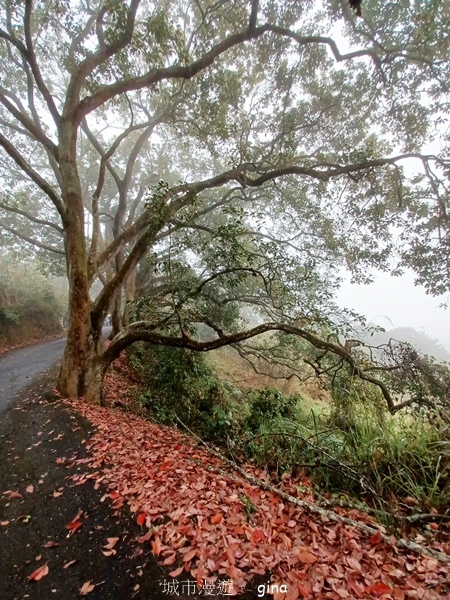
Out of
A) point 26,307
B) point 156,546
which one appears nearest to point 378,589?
point 156,546

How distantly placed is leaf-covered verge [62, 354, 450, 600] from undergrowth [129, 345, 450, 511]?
34 centimetres

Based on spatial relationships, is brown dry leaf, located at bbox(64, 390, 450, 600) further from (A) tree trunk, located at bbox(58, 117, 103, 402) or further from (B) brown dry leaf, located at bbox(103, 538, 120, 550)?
(A) tree trunk, located at bbox(58, 117, 103, 402)

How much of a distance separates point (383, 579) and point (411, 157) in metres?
7.21

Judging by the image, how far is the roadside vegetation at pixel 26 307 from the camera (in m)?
11.4

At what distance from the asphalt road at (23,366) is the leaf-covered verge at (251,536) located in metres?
4.35

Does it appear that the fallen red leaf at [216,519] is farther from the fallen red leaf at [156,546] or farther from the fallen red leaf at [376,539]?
the fallen red leaf at [376,539]

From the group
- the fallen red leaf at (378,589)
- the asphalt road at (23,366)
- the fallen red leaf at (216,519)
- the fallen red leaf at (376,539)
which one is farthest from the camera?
the asphalt road at (23,366)

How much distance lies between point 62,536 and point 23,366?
7593 millimetres

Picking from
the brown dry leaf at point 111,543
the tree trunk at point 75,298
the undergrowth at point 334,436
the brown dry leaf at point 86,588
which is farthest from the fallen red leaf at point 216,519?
the tree trunk at point 75,298

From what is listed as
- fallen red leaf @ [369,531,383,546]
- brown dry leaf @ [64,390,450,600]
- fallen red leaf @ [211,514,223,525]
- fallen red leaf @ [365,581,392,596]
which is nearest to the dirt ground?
brown dry leaf @ [64,390,450,600]

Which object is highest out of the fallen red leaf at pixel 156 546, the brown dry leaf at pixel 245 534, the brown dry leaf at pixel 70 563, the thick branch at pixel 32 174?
the thick branch at pixel 32 174

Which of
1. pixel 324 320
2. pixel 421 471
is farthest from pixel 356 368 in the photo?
pixel 421 471

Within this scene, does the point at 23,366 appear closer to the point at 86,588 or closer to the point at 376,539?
the point at 86,588

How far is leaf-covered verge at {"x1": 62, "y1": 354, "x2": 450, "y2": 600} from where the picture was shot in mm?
1885
